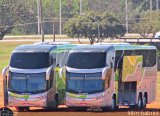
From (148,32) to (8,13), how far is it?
2375cm

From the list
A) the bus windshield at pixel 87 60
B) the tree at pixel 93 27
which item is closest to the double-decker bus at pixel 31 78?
the bus windshield at pixel 87 60

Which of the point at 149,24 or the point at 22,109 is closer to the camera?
the point at 22,109

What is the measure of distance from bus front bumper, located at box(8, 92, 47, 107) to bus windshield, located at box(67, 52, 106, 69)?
2244 millimetres

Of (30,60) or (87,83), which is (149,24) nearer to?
(30,60)

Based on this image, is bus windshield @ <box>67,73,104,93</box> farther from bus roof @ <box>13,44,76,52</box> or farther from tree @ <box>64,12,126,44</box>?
tree @ <box>64,12,126,44</box>

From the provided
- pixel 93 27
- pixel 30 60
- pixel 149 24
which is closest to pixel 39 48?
pixel 30 60

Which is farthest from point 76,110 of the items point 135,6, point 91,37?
point 135,6

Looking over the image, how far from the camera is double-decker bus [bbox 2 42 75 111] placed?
38.9 metres

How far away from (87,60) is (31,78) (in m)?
3.09

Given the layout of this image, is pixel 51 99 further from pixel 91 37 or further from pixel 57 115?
pixel 91 37

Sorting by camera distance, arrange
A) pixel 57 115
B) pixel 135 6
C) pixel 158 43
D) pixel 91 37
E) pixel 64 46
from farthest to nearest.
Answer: pixel 135 6, pixel 91 37, pixel 158 43, pixel 64 46, pixel 57 115

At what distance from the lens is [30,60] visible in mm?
39156

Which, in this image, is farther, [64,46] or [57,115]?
[64,46]

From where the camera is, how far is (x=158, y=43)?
3216 inches
